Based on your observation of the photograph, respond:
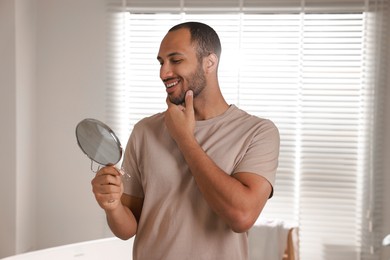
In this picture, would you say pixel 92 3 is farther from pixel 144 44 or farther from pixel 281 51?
pixel 281 51

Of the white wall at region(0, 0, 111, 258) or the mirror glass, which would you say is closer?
the mirror glass

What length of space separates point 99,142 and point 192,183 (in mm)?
Result: 217

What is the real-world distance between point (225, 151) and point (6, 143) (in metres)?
2.69

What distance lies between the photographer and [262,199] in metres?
1.36

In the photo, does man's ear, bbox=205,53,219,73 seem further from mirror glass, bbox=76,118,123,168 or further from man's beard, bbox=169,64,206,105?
mirror glass, bbox=76,118,123,168

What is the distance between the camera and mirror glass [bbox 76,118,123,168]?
1.32 meters

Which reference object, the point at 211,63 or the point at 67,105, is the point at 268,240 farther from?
the point at 211,63

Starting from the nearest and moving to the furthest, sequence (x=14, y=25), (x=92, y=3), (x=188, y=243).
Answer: (x=188, y=243)
(x=14, y=25)
(x=92, y=3)

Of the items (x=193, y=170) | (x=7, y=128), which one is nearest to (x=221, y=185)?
(x=193, y=170)

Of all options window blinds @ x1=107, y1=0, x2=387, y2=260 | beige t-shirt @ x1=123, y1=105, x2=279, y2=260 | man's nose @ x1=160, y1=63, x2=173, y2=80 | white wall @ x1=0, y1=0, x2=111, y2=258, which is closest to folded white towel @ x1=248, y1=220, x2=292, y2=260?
window blinds @ x1=107, y1=0, x2=387, y2=260

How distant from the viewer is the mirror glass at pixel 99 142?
132 centimetres

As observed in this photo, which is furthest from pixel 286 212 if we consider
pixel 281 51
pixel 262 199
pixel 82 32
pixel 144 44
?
pixel 262 199

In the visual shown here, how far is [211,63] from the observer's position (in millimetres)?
1454

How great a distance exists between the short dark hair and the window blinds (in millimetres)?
2389
